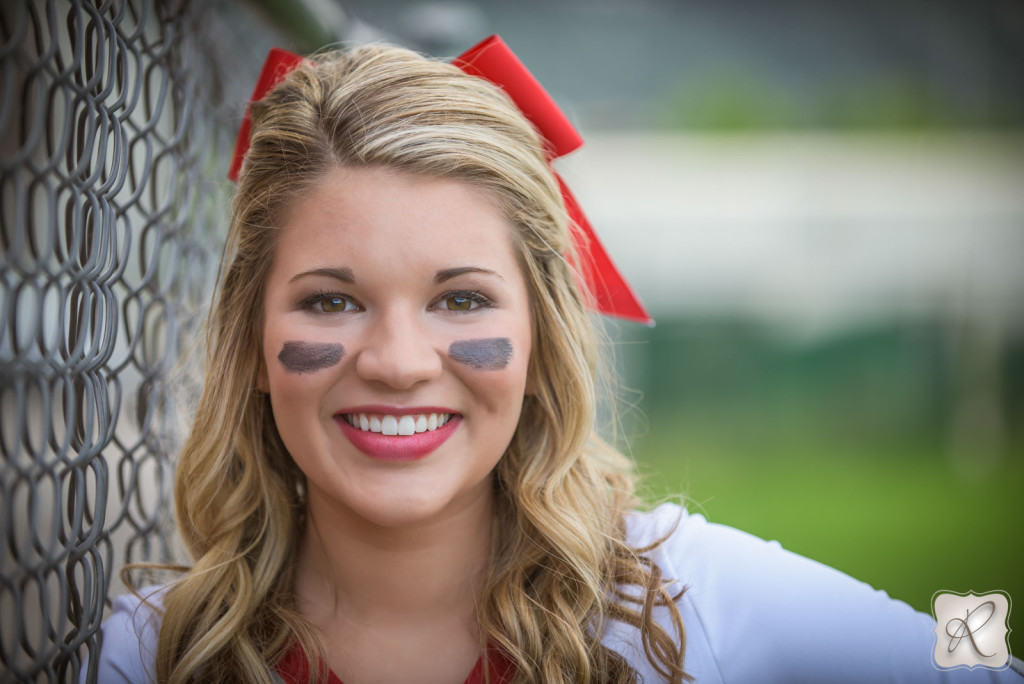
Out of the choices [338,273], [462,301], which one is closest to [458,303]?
[462,301]

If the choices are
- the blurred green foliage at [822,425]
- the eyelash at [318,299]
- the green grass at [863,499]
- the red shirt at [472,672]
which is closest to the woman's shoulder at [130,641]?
the red shirt at [472,672]

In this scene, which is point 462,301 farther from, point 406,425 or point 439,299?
point 406,425

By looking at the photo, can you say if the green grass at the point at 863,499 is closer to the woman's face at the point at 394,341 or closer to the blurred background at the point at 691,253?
the blurred background at the point at 691,253

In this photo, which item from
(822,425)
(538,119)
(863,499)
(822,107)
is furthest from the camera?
(822,107)

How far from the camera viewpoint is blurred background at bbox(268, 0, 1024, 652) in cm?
980

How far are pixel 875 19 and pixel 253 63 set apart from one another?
23.4 metres

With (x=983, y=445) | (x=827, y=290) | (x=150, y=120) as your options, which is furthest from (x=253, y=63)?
(x=827, y=290)

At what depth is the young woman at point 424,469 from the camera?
1.79 metres

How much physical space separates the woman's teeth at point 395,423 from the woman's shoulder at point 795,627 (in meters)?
0.66

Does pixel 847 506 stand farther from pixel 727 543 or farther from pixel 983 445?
pixel 727 543

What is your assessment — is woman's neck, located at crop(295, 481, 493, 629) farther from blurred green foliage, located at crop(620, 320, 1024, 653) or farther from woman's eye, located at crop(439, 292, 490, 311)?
blurred green foliage, located at crop(620, 320, 1024, 653)

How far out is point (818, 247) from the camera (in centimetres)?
1684

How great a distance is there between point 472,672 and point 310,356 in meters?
0.76

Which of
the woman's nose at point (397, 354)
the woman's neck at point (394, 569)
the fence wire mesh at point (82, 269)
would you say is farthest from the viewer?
the woman's neck at point (394, 569)
